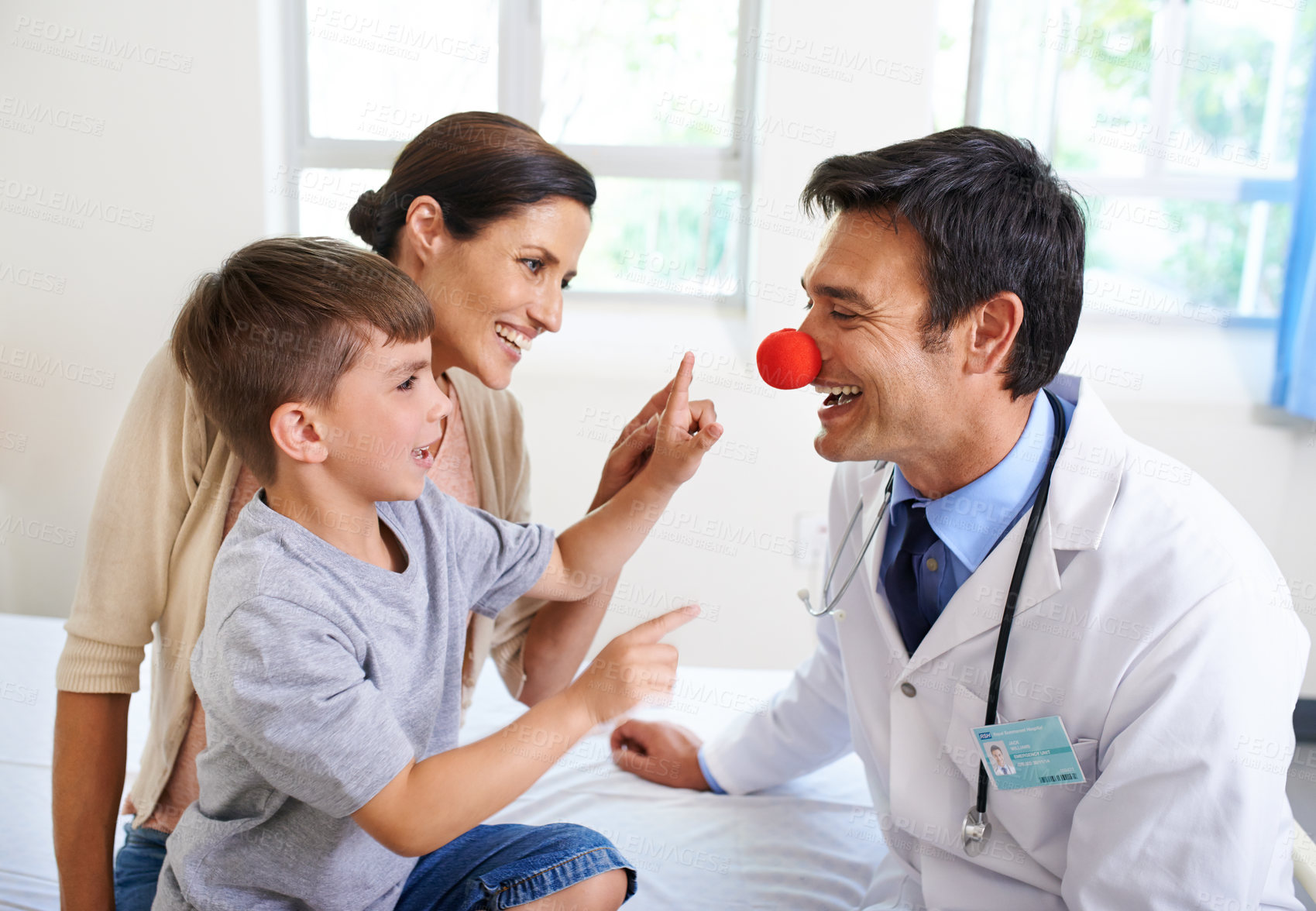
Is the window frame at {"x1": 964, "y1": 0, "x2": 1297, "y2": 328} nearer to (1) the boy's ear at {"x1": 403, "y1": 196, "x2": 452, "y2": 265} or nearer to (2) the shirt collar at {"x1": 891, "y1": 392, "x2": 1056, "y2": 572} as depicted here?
(2) the shirt collar at {"x1": 891, "y1": 392, "x2": 1056, "y2": 572}

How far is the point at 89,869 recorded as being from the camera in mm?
1203

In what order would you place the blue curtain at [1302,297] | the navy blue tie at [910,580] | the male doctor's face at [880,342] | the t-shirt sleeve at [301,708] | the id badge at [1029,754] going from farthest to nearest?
1. the blue curtain at [1302,297]
2. the navy blue tie at [910,580]
3. the male doctor's face at [880,342]
4. the id badge at [1029,754]
5. the t-shirt sleeve at [301,708]

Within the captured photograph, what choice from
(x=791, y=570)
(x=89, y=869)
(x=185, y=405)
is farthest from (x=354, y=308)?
(x=791, y=570)

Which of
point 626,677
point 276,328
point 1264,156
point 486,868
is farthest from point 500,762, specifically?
point 1264,156

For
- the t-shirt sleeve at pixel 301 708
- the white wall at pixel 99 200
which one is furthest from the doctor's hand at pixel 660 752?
the white wall at pixel 99 200

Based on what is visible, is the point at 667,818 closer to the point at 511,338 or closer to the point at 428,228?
the point at 511,338

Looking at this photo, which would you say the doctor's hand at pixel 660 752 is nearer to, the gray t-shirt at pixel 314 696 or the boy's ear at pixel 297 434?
the gray t-shirt at pixel 314 696

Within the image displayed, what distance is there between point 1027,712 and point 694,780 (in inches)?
27.0

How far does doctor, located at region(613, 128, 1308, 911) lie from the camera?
3.60 feet

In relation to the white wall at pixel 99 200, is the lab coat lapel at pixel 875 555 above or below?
below

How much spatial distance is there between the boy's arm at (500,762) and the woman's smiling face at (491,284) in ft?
1.85

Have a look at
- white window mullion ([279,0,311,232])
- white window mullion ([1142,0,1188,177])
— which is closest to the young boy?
white window mullion ([279,0,311,232])

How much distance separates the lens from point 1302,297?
8.71 feet

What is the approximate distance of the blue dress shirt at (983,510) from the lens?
4.27 ft
